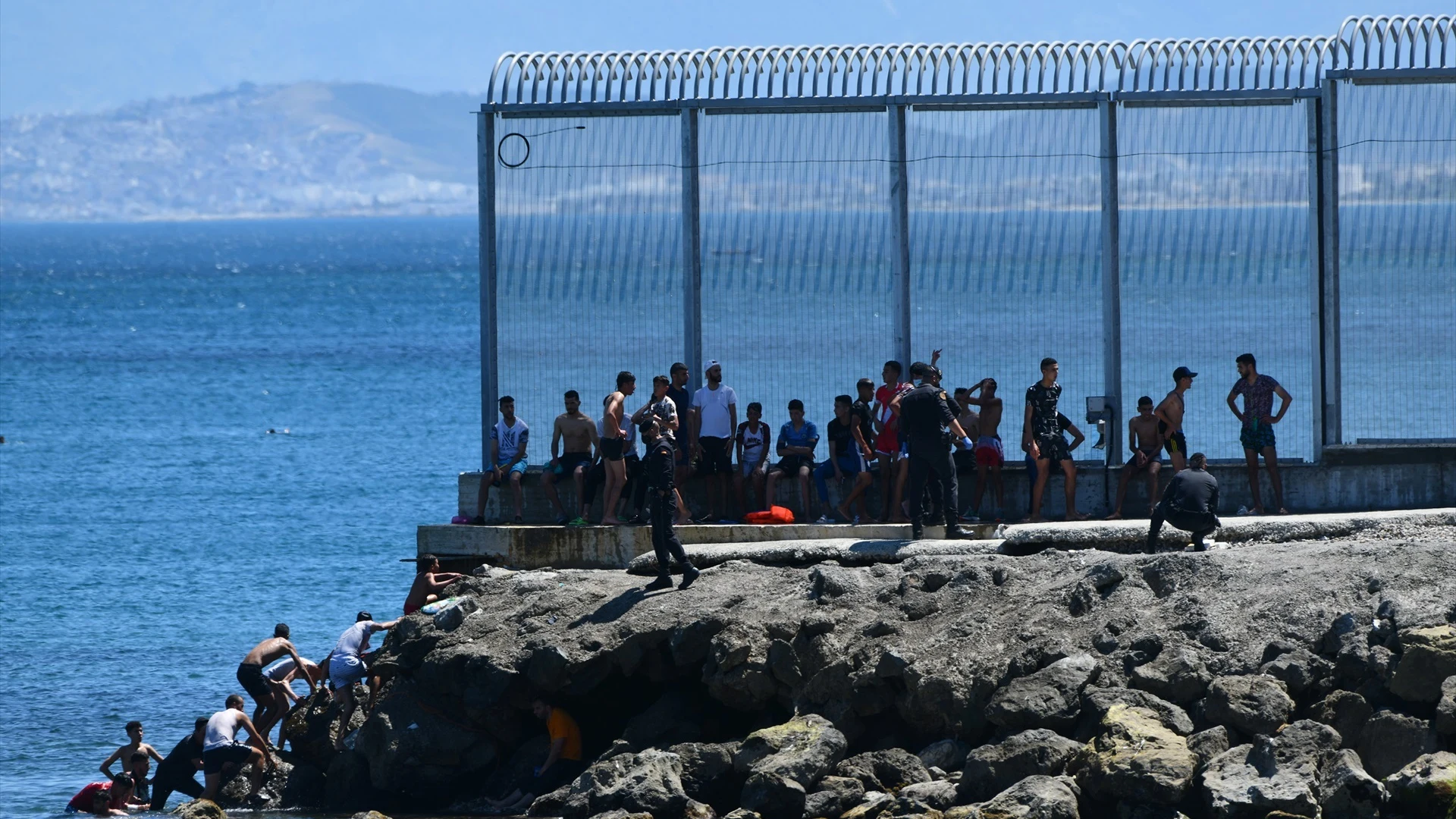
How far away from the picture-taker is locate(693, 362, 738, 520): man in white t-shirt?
763 inches

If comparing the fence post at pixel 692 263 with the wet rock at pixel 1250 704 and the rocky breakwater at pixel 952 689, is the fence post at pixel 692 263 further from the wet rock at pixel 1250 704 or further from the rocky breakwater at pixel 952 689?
the wet rock at pixel 1250 704

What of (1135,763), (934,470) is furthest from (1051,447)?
(1135,763)

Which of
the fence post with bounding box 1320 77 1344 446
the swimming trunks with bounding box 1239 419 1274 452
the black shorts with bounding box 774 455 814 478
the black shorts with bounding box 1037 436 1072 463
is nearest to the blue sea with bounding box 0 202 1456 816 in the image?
the fence post with bounding box 1320 77 1344 446

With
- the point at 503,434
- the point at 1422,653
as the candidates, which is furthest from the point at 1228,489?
the point at 503,434

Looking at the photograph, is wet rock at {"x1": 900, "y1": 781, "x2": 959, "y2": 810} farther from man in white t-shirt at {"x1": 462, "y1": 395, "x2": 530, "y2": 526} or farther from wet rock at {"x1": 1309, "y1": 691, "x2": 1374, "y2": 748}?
man in white t-shirt at {"x1": 462, "y1": 395, "x2": 530, "y2": 526}

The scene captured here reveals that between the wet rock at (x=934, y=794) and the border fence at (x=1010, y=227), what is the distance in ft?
17.7

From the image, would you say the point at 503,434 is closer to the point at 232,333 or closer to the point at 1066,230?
the point at 1066,230

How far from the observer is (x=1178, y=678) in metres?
15.5

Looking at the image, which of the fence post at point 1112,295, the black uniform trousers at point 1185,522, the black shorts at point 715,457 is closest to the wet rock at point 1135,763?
the black uniform trousers at point 1185,522

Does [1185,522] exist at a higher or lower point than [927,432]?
lower

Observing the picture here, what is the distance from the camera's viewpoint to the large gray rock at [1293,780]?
46.8 ft

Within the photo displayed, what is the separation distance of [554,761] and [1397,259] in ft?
32.2

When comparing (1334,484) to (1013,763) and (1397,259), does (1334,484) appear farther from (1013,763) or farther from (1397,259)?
(1013,763)

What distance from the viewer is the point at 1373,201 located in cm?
1947
